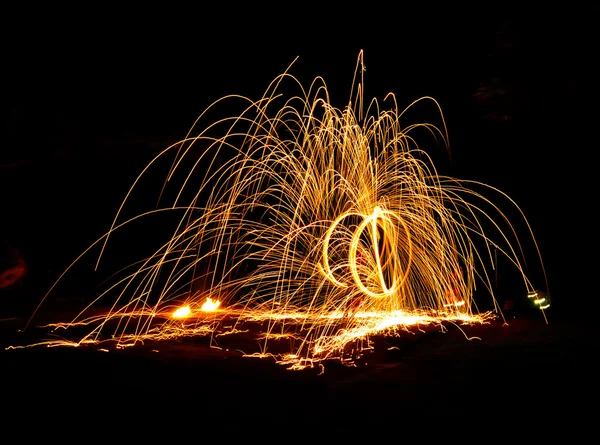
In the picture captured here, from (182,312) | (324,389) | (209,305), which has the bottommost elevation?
(324,389)

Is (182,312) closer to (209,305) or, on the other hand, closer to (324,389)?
(209,305)

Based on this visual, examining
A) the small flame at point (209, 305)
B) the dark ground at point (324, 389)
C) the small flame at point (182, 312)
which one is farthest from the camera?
the small flame at point (209, 305)

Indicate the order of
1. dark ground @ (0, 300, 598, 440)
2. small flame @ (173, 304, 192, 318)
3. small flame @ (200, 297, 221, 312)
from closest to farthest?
dark ground @ (0, 300, 598, 440), small flame @ (173, 304, 192, 318), small flame @ (200, 297, 221, 312)

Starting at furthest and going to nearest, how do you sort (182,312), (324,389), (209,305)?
(209,305) < (182,312) < (324,389)

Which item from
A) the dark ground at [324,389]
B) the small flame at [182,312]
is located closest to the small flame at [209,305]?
the small flame at [182,312]

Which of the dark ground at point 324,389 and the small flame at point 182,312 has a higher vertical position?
the small flame at point 182,312

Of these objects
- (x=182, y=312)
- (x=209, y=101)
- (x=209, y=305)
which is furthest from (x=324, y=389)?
(x=209, y=101)

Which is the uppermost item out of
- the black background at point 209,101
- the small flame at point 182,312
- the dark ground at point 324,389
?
the black background at point 209,101

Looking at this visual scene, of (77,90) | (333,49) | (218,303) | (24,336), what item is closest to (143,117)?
(77,90)

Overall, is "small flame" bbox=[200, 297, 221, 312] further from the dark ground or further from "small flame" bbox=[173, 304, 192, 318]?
the dark ground

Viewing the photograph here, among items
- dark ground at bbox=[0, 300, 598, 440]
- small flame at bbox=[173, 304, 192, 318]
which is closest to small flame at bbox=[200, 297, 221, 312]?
small flame at bbox=[173, 304, 192, 318]

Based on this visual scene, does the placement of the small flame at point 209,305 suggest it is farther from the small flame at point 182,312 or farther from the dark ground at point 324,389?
the dark ground at point 324,389

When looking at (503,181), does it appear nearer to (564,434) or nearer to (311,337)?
(311,337)

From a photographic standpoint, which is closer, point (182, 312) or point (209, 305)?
point (182, 312)
